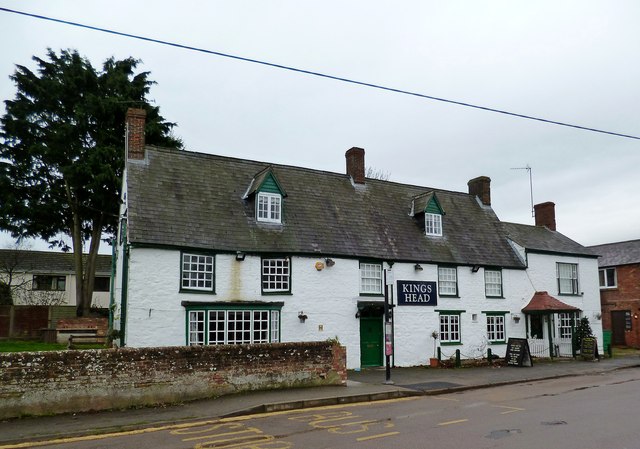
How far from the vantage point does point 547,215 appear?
3272 centimetres

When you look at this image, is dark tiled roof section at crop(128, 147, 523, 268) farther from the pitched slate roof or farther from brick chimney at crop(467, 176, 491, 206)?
brick chimney at crop(467, 176, 491, 206)

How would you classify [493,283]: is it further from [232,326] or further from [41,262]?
[41,262]

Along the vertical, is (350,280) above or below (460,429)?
above

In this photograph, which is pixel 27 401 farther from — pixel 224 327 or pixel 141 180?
pixel 141 180

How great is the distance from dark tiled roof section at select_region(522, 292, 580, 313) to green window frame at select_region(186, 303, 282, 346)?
42.0 ft

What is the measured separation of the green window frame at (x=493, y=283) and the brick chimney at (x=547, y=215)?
8657 mm

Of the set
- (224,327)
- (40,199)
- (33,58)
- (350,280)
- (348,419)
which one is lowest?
(348,419)

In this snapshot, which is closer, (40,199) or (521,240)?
(521,240)

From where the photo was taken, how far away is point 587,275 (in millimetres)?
28969

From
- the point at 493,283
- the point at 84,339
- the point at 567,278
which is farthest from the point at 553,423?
the point at 84,339

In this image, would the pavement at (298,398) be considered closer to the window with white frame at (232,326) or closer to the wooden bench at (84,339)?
the window with white frame at (232,326)

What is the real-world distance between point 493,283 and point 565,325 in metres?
5.01

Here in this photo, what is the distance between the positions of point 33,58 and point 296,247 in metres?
22.5

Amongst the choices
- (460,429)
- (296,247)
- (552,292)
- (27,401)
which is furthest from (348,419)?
(552,292)
